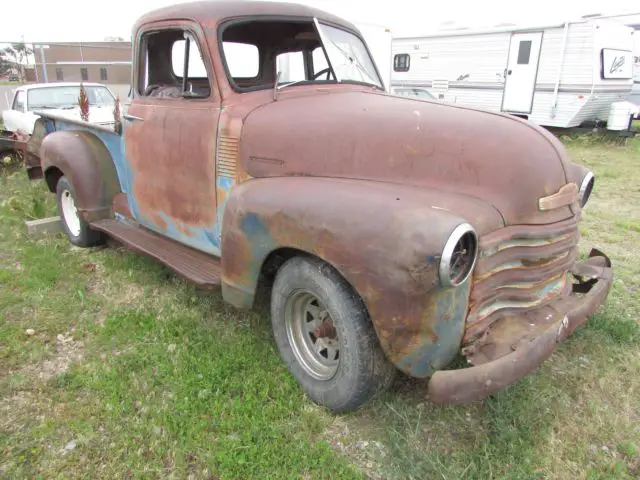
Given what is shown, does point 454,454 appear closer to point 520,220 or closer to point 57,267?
point 520,220

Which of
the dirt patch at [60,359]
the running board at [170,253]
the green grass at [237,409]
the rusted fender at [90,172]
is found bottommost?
the dirt patch at [60,359]

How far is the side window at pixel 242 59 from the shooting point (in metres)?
3.37

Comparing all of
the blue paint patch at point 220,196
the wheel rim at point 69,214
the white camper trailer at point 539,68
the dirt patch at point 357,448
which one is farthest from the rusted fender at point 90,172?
the white camper trailer at point 539,68

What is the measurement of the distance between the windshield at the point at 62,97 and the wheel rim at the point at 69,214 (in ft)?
15.5

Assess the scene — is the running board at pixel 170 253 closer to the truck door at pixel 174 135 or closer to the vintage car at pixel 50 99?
the truck door at pixel 174 135

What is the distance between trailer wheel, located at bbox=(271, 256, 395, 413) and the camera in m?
2.39

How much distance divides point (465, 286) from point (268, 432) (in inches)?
49.6

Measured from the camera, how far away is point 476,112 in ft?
8.66

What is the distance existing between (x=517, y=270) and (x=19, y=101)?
1021 centimetres

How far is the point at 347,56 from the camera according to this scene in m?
3.65

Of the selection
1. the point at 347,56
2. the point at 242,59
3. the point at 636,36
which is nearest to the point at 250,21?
the point at 242,59

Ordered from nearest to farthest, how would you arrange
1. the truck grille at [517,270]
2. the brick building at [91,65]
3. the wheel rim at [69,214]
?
the truck grille at [517,270]
the wheel rim at [69,214]
the brick building at [91,65]

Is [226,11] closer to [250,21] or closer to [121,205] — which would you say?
[250,21]

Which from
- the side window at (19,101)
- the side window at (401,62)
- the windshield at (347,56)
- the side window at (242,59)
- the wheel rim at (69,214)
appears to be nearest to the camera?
the side window at (242,59)
